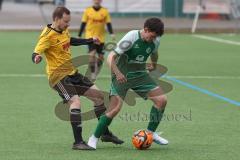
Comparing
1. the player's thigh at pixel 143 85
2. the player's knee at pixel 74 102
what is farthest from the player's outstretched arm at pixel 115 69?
the player's knee at pixel 74 102

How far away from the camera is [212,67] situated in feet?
72.3

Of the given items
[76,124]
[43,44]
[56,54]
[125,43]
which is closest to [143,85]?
[125,43]

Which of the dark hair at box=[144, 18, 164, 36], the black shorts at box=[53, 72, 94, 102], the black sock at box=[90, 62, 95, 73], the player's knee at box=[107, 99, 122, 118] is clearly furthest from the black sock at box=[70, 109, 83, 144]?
the black sock at box=[90, 62, 95, 73]

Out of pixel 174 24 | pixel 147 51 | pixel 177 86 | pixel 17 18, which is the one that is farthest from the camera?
pixel 17 18

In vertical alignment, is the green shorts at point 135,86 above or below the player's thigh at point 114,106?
above

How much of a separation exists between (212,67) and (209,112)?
842 centimetres

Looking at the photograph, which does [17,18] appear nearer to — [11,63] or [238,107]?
[11,63]

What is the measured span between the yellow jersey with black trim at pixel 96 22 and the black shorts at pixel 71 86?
351 inches

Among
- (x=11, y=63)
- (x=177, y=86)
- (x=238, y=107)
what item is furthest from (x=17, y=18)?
(x=238, y=107)

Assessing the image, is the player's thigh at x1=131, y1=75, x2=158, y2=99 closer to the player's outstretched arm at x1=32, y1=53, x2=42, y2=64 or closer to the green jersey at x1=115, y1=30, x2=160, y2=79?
the green jersey at x1=115, y1=30, x2=160, y2=79

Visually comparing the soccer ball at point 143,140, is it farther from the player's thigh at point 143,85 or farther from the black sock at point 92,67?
the black sock at point 92,67

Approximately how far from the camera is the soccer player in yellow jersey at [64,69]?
402 inches

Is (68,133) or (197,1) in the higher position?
(68,133)

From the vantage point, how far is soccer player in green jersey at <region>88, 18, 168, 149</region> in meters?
10.0
